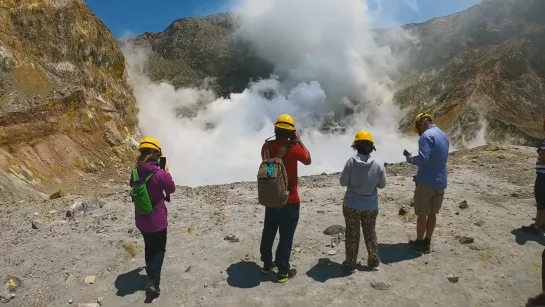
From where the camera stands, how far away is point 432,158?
5.43 meters

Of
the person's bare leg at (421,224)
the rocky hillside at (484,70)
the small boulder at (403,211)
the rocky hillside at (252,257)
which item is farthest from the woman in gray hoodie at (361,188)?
the rocky hillside at (484,70)

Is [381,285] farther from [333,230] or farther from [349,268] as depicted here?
[333,230]

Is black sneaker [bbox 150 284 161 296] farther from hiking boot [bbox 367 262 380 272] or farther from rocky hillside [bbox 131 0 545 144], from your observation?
rocky hillside [bbox 131 0 545 144]

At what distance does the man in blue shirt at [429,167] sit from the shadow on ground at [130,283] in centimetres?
356

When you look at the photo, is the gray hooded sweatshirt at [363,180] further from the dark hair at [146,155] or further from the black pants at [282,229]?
the dark hair at [146,155]

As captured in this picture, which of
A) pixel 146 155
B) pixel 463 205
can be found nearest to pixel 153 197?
pixel 146 155

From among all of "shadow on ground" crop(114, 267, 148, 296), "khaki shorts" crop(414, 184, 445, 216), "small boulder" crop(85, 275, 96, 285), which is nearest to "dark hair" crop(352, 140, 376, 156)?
"khaki shorts" crop(414, 184, 445, 216)

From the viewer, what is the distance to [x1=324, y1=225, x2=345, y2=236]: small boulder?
22.0ft

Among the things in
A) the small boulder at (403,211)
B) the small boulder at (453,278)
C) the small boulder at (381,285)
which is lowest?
the small boulder at (381,285)

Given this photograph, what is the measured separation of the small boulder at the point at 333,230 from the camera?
22.0 feet

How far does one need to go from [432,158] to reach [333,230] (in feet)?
6.61

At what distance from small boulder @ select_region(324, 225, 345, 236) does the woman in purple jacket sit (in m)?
2.74

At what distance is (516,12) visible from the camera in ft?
136

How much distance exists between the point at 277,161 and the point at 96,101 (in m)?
19.2
